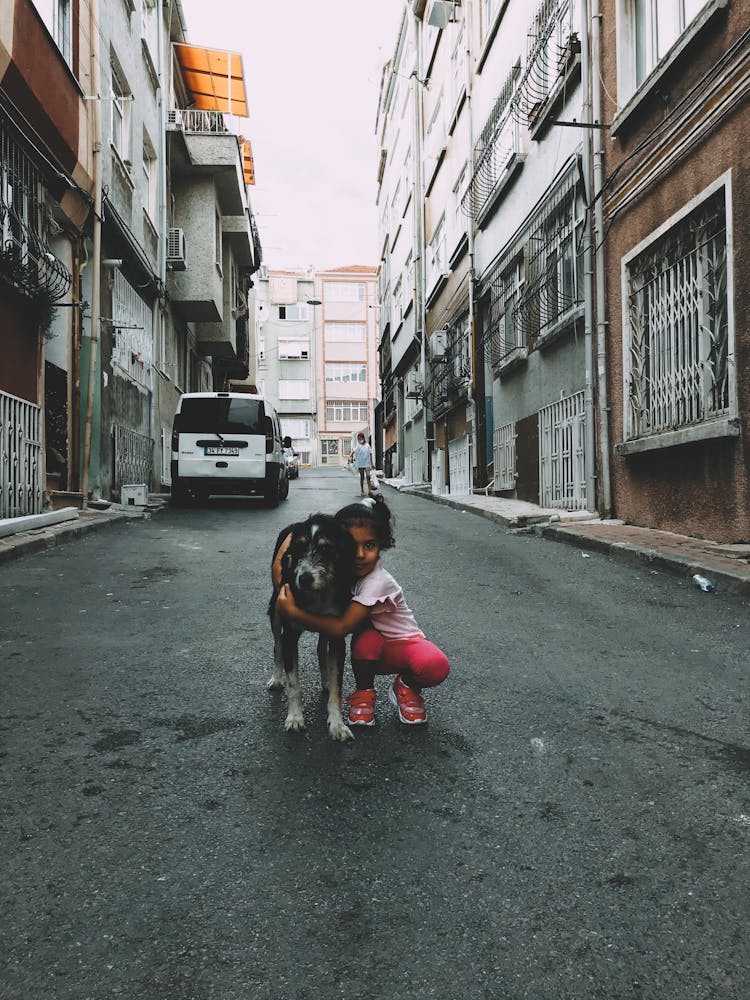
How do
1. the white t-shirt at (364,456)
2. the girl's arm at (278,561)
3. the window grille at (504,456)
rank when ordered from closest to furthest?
the girl's arm at (278,561) < the window grille at (504,456) < the white t-shirt at (364,456)

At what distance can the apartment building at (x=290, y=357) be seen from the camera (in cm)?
7075

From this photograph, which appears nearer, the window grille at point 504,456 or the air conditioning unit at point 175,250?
the window grille at point 504,456

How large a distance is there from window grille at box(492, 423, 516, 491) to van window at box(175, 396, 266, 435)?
15.5 feet

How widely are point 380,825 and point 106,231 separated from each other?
46.6ft

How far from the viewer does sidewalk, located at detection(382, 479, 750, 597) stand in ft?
20.4

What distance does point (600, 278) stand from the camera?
10555 mm

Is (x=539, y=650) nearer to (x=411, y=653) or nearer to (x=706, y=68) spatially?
(x=411, y=653)

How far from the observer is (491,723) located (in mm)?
3240

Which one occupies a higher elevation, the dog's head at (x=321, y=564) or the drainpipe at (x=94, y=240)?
the drainpipe at (x=94, y=240)

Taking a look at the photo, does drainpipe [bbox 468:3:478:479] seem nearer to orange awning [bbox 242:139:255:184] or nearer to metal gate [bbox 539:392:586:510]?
metal gate [bbox 539:392:586:510]

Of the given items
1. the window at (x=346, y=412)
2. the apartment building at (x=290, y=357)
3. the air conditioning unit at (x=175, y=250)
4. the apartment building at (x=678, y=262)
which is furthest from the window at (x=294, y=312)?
the apartment building at (x=678, y=262)

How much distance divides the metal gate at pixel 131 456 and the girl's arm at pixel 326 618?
495 inches

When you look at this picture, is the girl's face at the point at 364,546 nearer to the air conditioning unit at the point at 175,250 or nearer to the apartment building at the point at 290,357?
the air conditioning unit at the point at 175,250

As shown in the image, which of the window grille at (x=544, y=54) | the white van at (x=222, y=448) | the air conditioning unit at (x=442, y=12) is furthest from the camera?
the air conditioning unit at (x=442, y=12)
